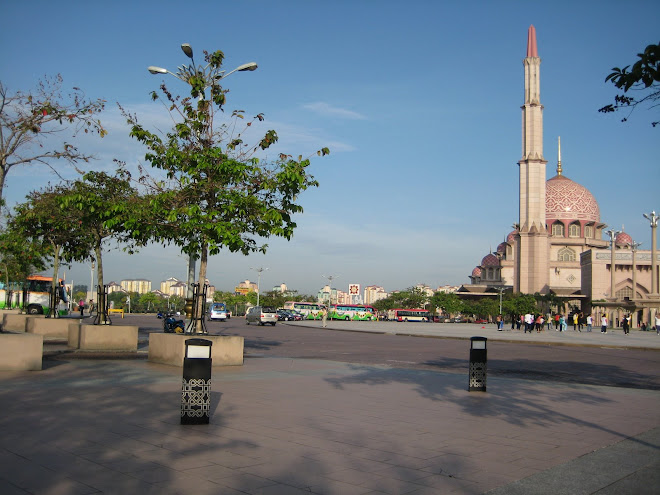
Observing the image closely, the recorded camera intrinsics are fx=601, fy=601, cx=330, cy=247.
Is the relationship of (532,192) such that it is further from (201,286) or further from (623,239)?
(201,286)

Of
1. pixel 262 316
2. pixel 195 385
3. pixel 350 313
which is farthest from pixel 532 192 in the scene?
pixel 195 385

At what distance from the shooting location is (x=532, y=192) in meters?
91.6

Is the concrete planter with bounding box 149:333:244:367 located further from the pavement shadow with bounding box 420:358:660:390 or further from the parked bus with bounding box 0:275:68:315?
the parked bus with bounding box 0:275:68:315

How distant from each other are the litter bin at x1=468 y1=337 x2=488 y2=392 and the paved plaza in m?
0.20

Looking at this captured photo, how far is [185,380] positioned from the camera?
7.29 meters

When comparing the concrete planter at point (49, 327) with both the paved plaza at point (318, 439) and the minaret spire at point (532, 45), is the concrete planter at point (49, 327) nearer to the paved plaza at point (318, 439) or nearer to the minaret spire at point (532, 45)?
the paved plaza at point (318, 439)

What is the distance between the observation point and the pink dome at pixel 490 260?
126 meters

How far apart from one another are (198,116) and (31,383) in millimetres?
7172

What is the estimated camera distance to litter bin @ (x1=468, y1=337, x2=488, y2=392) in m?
10.9

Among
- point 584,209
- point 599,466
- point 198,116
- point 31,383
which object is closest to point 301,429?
point 599,466

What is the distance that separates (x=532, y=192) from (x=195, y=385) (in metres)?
90.9

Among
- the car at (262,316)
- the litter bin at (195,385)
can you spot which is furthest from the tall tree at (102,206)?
the car at (262,316)

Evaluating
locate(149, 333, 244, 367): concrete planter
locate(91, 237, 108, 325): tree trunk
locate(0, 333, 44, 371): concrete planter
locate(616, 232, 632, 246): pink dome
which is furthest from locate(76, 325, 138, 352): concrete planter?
locate(616, 232, 632, 246): pink dome

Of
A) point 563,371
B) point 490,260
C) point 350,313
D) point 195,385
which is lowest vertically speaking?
point 350,313
